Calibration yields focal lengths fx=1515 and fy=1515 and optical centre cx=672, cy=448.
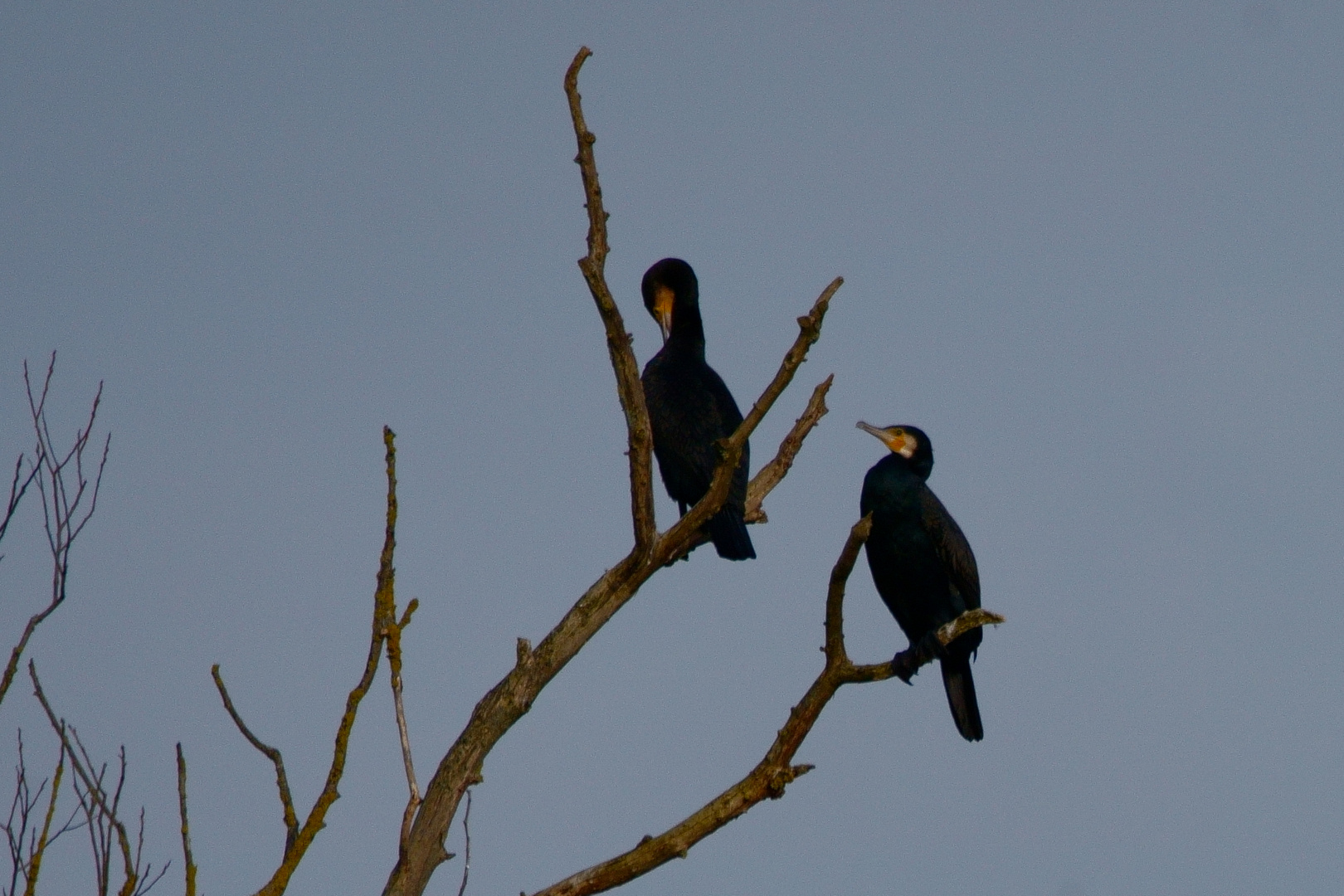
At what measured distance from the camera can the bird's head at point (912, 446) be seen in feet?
18.6

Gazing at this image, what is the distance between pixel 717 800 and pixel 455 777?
0.59 metres

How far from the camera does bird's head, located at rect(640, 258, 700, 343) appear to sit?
602 centimetres

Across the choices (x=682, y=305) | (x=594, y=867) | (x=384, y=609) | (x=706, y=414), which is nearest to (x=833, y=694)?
(x=594, y=867)

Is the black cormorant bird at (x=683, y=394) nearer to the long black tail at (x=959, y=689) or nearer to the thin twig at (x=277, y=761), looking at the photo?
the long black tail at (x=959, y=689)

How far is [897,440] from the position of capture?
5.73m

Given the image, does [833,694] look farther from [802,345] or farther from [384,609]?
[384,609]

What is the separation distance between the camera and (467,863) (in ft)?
9.62

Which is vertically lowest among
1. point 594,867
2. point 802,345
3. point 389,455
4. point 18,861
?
point 594,867

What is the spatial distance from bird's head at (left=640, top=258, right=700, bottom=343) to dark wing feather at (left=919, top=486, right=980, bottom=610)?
51.6 inches

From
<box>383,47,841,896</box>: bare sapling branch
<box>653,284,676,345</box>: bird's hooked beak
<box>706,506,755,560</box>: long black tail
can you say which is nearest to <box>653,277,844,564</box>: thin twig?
<box>383,47,841,896</box>: bare sapling branch

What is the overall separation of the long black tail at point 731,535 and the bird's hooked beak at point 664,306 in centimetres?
126

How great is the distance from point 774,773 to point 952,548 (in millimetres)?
2098

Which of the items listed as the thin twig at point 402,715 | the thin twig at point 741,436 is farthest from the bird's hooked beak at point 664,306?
the thin twig at point 402,715

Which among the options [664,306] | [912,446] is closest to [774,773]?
[912,446]
